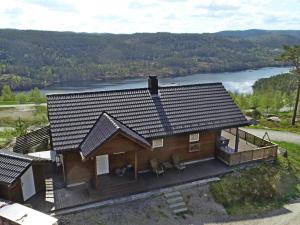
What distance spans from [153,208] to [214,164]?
6.06 metres

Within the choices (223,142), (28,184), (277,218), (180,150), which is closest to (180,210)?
(180,150)

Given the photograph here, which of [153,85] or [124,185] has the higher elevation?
[153,85]

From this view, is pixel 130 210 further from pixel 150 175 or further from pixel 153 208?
pixel 150 175

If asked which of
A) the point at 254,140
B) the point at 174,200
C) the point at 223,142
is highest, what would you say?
the point at 223,142

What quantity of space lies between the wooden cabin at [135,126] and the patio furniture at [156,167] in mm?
346

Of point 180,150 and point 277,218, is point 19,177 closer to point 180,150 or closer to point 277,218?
point 180,150

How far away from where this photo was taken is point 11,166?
614 inches

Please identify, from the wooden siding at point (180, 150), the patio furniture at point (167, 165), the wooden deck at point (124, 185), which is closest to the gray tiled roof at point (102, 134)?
the wooden siding at point (180, 150)

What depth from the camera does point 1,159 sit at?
15930 mm

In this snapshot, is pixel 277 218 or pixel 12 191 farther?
pixel 277 218

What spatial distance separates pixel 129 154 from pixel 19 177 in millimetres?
6092

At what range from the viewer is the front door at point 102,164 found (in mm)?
17577

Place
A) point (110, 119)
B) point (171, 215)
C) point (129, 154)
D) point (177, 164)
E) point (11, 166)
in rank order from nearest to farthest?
point (11, 166) → point (171, 215) → point (110, 119) → point (129, 154) → point (177, 164)

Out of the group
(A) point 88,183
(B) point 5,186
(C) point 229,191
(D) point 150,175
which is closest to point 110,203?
(A) point 88,183
